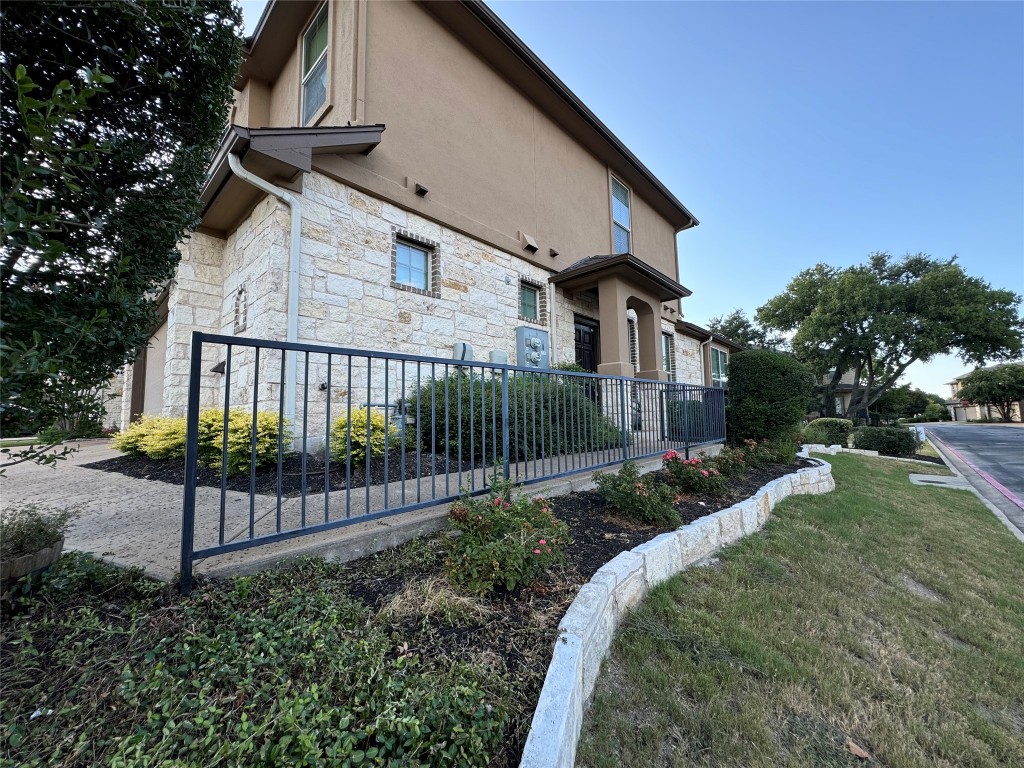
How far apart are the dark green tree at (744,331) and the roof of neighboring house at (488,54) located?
95.7ft

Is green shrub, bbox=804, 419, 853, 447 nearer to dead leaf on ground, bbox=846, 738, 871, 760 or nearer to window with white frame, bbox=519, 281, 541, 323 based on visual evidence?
window with white frame, bbox=519, 281, 541, 323

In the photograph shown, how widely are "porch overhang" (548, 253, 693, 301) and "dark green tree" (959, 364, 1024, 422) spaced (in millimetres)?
42782

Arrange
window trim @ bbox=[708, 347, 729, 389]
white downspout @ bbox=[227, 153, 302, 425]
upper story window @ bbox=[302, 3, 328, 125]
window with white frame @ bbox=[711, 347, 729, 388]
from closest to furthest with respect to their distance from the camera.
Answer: white downspout @ bbox=[227, 153, 302, 425] < upper story window @ bbox=[302, 3, 328, 125] < window trim @ bbox=[708, 347, 729, 389] < window with white frame @ bbox=[711, 347, 729, 388]

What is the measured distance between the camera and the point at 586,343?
8.79 meters

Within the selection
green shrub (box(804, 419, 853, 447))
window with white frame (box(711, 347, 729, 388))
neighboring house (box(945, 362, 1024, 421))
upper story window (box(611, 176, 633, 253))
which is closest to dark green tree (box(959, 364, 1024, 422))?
neighboring house (box(945, 362, 1024, 421))

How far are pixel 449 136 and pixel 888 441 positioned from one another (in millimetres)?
15463

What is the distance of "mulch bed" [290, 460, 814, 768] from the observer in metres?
1.39

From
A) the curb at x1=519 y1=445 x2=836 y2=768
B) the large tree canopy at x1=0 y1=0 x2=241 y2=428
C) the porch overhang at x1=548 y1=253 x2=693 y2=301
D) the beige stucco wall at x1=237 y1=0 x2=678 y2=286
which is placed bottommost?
the curb at x1=519 y1=445 x2=836 y2=768

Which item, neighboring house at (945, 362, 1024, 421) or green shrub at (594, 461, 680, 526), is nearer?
green shrub at (594, 461, 680, 526)

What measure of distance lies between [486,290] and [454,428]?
9.68 ft

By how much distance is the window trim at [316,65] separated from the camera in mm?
5621

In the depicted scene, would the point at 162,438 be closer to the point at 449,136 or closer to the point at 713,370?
the point at 449,136

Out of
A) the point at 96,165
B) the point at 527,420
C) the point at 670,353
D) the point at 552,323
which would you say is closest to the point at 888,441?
the point at 670,353

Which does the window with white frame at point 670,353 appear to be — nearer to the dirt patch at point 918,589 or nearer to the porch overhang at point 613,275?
the porch overhang at point 613,275
